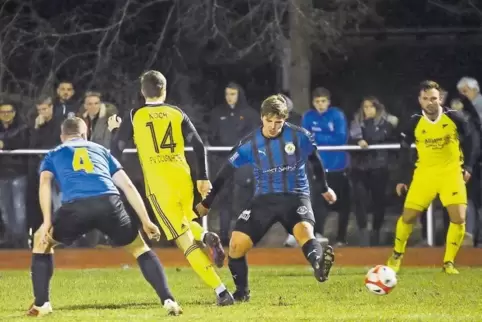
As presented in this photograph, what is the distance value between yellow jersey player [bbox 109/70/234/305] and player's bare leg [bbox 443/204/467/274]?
361 centimetres

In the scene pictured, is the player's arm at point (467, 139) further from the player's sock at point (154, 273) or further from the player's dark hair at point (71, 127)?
the player's dark hair at point (71, 127)

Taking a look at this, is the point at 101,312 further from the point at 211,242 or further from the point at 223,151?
the point at 223,151

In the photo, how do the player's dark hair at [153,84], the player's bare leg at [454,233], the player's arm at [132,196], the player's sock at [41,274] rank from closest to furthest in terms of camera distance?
the player's arm at [132,196] < the player's sock at [41,274] < the player's dark hair at [153,84] < the player's bare leg at [454,233]

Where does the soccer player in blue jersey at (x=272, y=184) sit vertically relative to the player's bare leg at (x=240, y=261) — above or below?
above

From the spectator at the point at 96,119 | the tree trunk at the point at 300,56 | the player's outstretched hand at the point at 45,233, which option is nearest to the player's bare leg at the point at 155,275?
the player's outstretched hand at the point at 45,233

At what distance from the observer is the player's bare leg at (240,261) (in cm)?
1170

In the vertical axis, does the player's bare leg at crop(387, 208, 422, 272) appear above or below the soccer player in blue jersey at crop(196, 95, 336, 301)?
below

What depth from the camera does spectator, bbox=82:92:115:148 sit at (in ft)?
55.2

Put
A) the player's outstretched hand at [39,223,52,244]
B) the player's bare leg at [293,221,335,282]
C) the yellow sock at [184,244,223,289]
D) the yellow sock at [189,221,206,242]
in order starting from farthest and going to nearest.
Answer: the yellow sock at [189,221,206,242] → the yellow sock at [184,244,223,289] → the player's bare leg at [293,221,335,282] → the player's outstretched hand at [39,223,52,244]

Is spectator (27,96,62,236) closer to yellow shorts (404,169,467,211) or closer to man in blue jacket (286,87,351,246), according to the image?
man in blue jacket (286,87,351,246)

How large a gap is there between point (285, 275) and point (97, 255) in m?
3.37

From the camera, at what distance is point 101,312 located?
11281 mm

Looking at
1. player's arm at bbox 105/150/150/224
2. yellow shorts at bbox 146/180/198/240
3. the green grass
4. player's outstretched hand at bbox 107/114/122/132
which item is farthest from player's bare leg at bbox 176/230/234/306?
player's outstretched hand at bbox 107/114/122/132

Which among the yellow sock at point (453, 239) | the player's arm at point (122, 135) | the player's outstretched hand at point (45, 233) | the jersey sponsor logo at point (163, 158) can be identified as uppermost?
the player's arm at point (122, 135)
